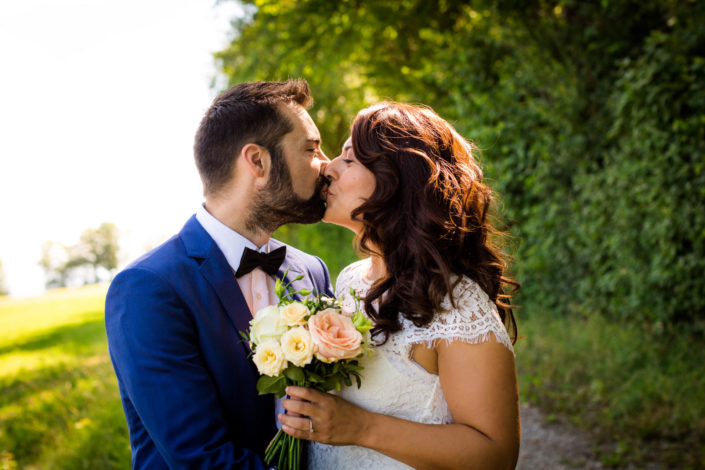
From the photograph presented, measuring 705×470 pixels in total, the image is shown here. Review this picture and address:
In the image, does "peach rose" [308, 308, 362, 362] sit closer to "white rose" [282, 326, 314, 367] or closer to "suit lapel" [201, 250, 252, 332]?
"white rose" [282, 326, 314, 367]

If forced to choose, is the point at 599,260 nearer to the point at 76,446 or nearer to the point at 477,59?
the point at 477,59

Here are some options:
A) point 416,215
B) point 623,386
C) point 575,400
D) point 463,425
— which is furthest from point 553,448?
point 416,215

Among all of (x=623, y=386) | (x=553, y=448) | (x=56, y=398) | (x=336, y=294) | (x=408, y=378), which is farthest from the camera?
(x=56, y=398)

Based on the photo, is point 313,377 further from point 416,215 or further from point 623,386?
point 623,386

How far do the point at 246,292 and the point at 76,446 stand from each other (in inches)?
135

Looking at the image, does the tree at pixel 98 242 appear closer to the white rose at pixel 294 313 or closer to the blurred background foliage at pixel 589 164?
the blurred background foliage at pixel 589 164

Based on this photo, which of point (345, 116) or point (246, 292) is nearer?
point (246, 292)

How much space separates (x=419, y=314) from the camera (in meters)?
2.32

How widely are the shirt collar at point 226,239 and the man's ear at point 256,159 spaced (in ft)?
1.03

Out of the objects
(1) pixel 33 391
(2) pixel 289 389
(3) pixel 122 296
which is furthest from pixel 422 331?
(1) pixel 33 391

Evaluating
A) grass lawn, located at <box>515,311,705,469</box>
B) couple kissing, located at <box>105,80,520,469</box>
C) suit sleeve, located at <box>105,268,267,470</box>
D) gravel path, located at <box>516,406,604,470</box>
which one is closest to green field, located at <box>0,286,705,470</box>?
grass lawn, located at <box>515,311,705,469</box>

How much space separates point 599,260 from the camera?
20.9ft

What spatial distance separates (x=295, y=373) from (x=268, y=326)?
20cm

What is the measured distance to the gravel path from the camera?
4.48m
